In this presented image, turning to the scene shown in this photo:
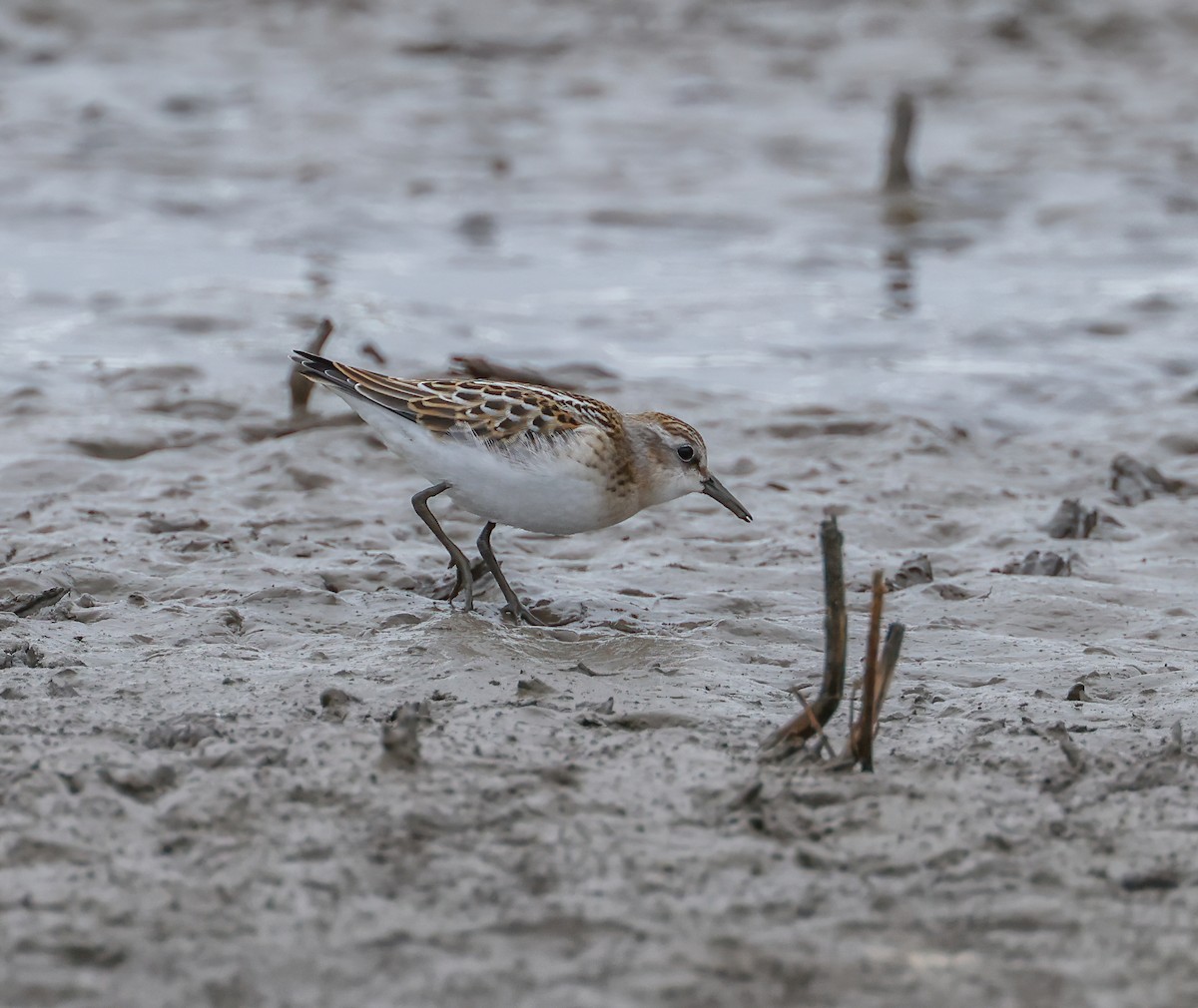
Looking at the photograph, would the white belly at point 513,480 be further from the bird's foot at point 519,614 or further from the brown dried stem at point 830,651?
the brown dried stem at point 830,651

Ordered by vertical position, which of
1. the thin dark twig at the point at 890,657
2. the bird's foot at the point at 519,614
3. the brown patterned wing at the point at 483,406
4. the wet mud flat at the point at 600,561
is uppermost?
the brown patterned wing at the point at 483,406

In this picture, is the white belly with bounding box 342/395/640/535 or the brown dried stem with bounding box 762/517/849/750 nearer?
the brown dried stem with bounding box 762/517/849/750

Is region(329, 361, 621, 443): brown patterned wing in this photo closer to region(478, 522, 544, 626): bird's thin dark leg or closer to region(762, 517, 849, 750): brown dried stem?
region(478, 522, 544, 626): bird's thin dark leg

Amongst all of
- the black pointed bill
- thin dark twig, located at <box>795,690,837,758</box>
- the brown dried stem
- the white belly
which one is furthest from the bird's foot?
thin dark twig, located at <box>795,690,837,758</box>

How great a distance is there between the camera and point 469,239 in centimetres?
1415

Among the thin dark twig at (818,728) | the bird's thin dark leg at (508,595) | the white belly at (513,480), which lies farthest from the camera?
the bird's thin dark leg at (508,595)

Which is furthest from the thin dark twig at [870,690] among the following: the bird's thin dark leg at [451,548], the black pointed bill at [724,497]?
the black pointed bill at [724,497]

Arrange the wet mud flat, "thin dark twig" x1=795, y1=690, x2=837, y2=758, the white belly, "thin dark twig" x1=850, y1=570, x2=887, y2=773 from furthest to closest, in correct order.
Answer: the white belly < "thin dark twig" x1=795, y1=690, x2=837, y2=758 < "thin dark twig" x1=850, y1=570, x2=887, y2=773 < the wet mud flat

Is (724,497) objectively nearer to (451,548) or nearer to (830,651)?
(451,548)

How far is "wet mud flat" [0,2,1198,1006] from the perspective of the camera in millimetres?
4000

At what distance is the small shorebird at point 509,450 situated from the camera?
21.6 feet

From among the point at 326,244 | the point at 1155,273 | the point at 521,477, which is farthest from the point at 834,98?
the point at 521,477

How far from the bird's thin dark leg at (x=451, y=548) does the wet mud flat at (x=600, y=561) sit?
0.75ft

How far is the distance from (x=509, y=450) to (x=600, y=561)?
1.25 meters
